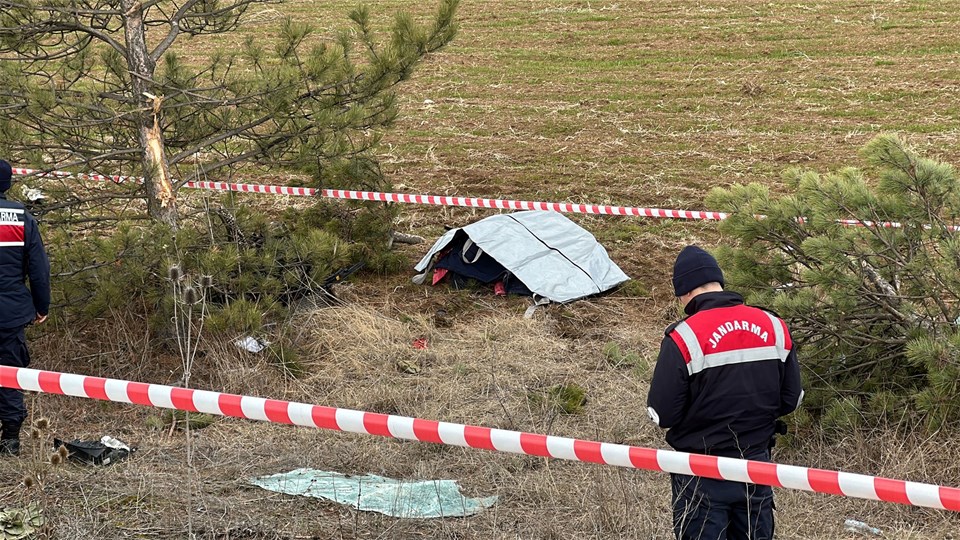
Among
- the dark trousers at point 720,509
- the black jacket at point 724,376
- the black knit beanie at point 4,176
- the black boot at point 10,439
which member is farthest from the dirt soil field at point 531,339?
the black knit beanie at point 4,176

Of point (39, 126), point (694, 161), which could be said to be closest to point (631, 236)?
point (694, 161)

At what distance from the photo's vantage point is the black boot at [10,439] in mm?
6633

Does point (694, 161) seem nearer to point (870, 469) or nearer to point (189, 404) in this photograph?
point (870, 469)

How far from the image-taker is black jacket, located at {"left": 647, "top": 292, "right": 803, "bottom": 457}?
4387mm

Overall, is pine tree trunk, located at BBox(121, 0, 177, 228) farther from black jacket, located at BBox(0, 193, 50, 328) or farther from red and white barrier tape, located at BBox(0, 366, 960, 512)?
red and white barrier tape, located at BBox(0, 366, 960, 512)

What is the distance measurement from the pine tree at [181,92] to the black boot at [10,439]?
230 cm

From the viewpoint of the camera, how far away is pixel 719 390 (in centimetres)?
440

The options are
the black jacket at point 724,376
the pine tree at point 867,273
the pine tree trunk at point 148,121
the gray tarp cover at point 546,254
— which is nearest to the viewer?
the black jacket at point 724,376

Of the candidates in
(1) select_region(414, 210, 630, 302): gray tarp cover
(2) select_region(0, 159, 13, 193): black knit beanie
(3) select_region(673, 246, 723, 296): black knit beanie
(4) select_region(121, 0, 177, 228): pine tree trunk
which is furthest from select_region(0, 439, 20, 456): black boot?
(1) select_region(414, 210, 630, 302): gray tarp cover

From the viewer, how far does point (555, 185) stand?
13414 mm

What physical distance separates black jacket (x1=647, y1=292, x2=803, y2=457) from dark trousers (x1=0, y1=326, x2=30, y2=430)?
13.9 ft

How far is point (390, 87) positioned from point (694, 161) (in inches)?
250

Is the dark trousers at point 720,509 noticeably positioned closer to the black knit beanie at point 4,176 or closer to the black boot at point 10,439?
the black boot at point 10,439

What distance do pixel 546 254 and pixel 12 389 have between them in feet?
16.7
